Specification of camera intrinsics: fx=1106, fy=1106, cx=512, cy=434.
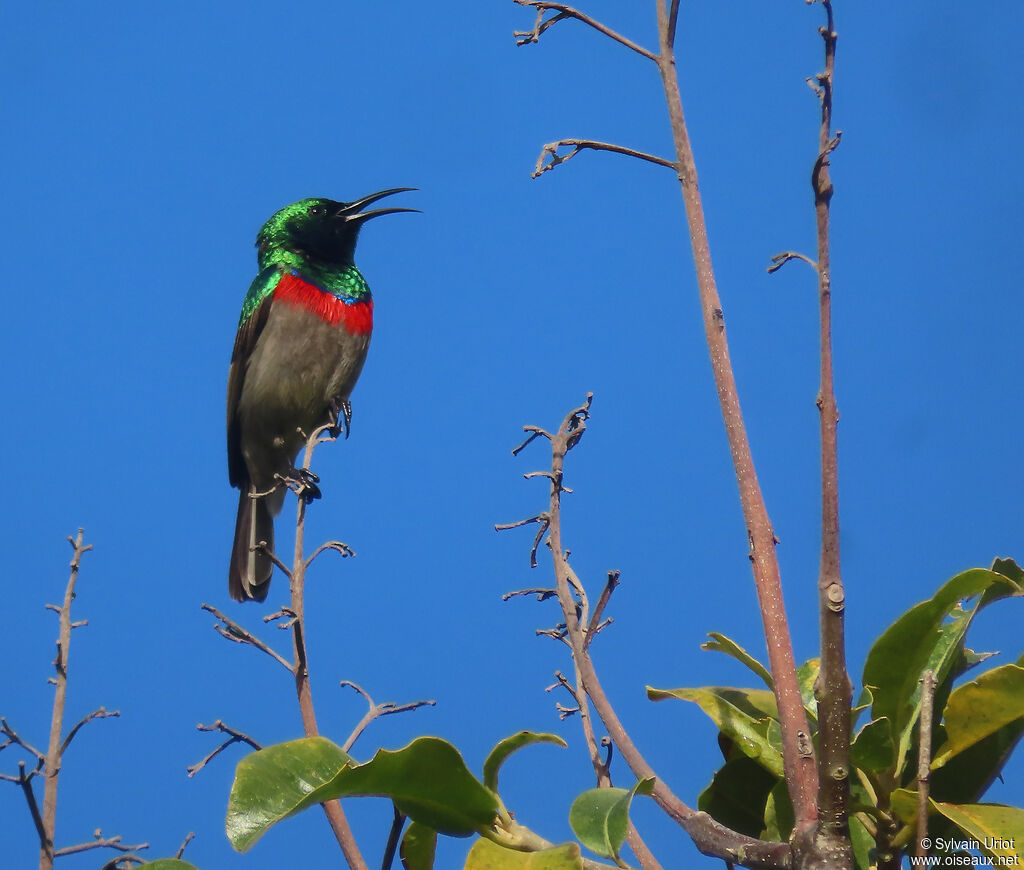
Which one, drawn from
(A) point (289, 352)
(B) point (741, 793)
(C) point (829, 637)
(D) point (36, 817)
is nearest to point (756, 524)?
(C) point (829, 637)

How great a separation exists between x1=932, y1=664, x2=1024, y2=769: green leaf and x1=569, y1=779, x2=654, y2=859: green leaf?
0.36 metres

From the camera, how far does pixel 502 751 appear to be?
120cm

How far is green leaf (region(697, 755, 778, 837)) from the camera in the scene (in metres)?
1.30

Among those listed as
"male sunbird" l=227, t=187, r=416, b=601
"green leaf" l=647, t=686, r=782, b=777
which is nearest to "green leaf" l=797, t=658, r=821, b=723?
"green leaf" l=647, t=686, r=782, b=777

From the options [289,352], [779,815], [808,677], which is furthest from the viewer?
[289,352]

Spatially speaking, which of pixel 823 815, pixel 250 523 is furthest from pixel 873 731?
pixel 250 523

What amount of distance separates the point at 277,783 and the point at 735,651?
1.75ft

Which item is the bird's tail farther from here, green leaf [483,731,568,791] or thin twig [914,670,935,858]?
thin twig [914,670,935,858]

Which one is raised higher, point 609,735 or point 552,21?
point 552,21

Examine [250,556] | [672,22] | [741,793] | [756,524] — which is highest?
[250,556]

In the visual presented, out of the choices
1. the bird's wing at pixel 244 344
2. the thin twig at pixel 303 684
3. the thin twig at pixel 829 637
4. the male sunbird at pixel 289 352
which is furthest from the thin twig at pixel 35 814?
the bird's wing at pixel 244 344

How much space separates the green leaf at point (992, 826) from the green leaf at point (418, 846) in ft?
1.85

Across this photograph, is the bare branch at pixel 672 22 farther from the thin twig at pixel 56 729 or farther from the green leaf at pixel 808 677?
the thin twig at pixel 56 729

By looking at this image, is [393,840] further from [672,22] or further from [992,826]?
[672,22]
